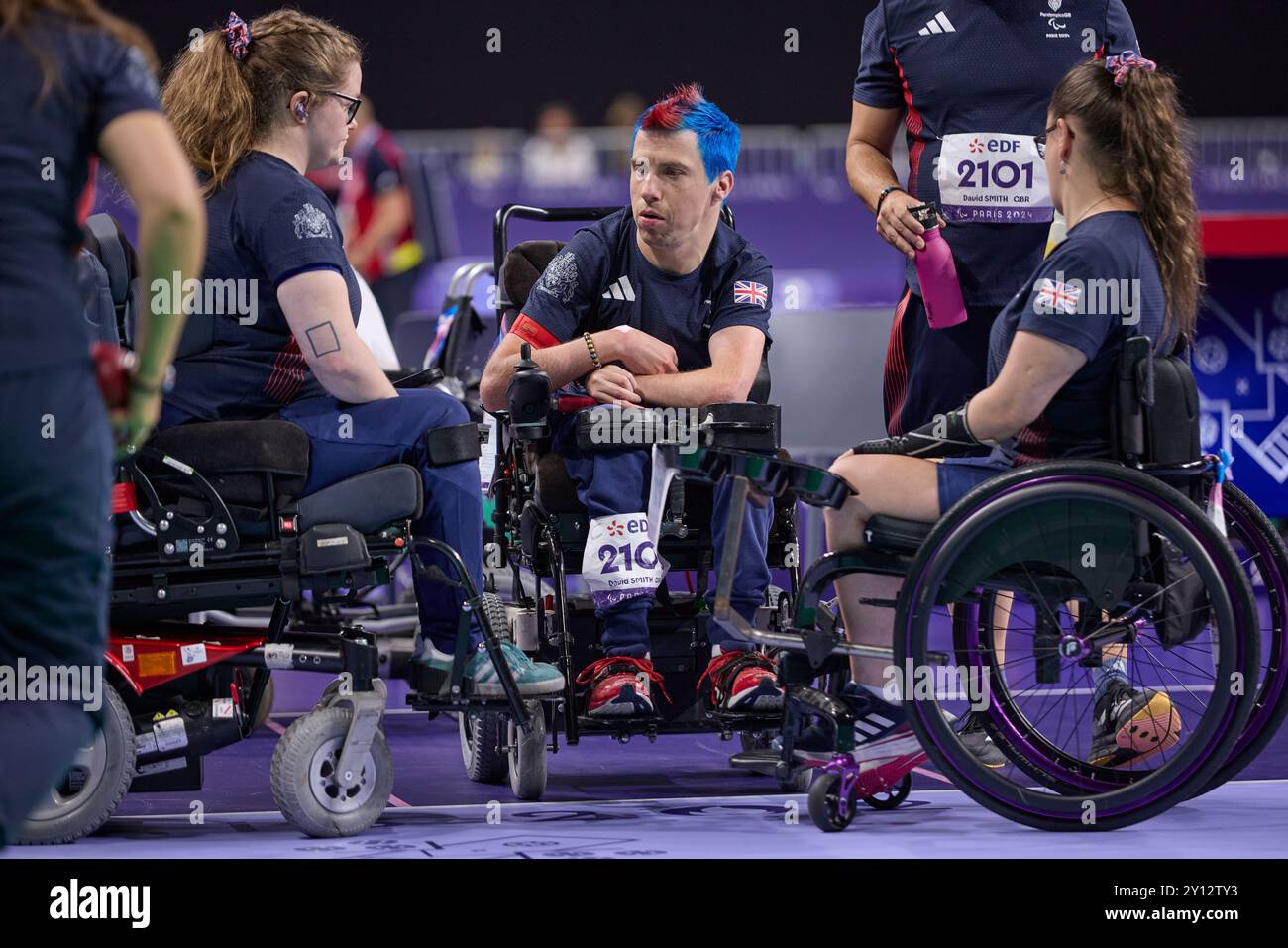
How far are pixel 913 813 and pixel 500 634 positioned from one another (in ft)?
2.65

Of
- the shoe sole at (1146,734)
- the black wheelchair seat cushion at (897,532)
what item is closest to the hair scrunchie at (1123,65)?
the black wheelchair seat cushion at (897,532)

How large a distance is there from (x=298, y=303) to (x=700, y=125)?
97 centimetres

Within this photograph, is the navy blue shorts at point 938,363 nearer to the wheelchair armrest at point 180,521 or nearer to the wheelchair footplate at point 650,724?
the wheelchair footplate at point 650,724

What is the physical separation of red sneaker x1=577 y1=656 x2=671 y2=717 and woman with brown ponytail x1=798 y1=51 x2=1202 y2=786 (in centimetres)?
41

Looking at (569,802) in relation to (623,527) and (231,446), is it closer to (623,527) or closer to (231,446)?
(623,527)

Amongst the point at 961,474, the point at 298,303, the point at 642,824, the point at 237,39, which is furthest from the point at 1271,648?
the point at 237,39

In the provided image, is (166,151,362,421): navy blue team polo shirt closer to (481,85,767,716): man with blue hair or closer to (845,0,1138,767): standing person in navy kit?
(481,85,767,716): man with blue hair

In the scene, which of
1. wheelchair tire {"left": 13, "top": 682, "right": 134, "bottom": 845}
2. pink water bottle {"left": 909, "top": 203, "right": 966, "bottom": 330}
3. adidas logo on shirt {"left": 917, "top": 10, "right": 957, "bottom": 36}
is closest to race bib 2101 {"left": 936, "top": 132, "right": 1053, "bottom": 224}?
pink water bottle {"left": 909, "top": 203, "right": 966, "bottom": 330}

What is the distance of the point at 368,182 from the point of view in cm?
644

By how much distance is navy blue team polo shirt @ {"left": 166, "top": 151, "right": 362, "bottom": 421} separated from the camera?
9.06 feet

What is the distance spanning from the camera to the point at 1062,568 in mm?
2520

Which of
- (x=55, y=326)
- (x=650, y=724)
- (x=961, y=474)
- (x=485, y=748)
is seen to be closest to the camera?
(x=55, y=326)

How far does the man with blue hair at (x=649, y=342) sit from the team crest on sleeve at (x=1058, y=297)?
829 mm
